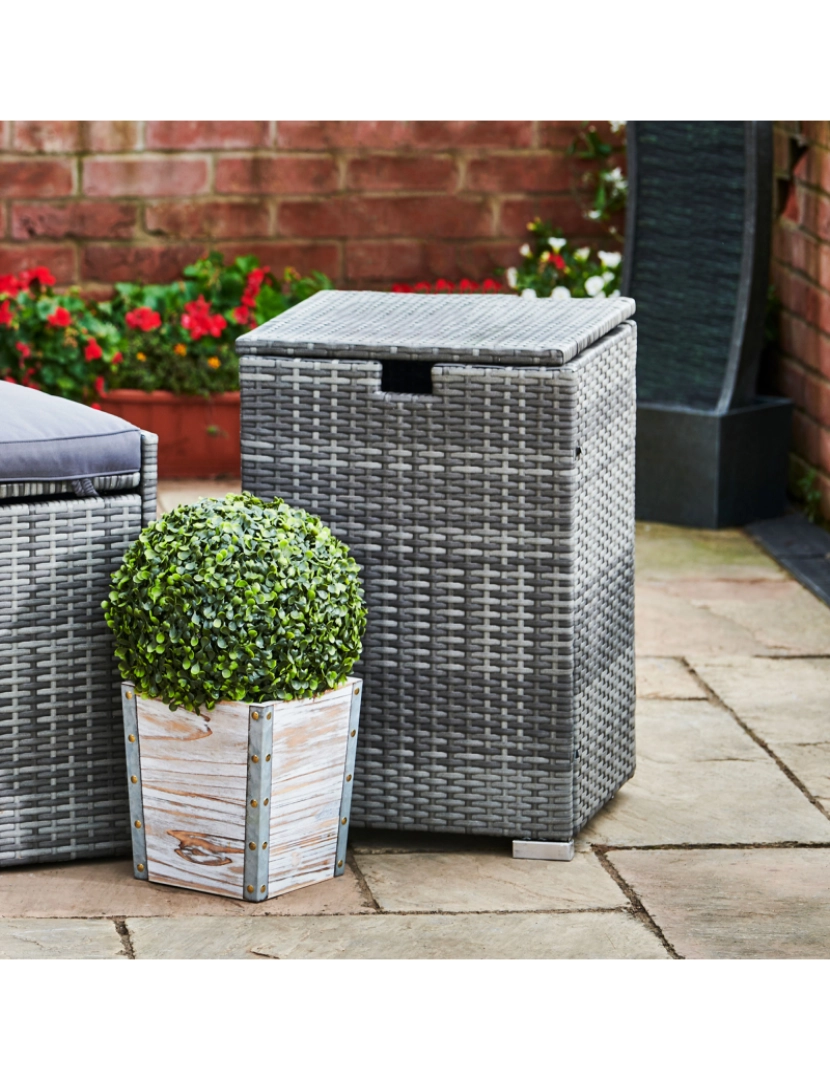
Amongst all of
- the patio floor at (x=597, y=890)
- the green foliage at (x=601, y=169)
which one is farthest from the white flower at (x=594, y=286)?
the patio floor at (x=597, y=890)

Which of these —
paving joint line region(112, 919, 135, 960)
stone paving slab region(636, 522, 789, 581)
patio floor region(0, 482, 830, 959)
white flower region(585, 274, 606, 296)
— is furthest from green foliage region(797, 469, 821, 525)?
paving joint line region(112, 919, 135, 960)

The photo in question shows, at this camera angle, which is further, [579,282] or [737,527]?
[579,282]

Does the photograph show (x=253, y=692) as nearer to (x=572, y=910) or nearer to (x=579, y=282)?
(x=572, y=910)

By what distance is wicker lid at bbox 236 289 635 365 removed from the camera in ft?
7.79

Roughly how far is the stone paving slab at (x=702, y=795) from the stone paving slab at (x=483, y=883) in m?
0.14

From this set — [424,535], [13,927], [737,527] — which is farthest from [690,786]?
[737,527]

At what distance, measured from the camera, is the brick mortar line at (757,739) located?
278 centimetres

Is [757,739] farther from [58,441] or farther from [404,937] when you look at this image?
[58,441]

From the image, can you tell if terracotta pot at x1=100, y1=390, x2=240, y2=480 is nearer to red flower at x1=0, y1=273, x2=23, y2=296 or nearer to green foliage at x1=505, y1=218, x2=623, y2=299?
red flower at x1=0, y1=273, x2=23, y2=296

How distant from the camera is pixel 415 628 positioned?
8.05ft

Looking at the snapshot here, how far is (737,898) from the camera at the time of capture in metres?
2.38

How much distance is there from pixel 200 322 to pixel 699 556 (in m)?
1.71

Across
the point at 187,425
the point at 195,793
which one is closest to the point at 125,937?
the point at 195,793

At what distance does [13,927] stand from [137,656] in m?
0.40
